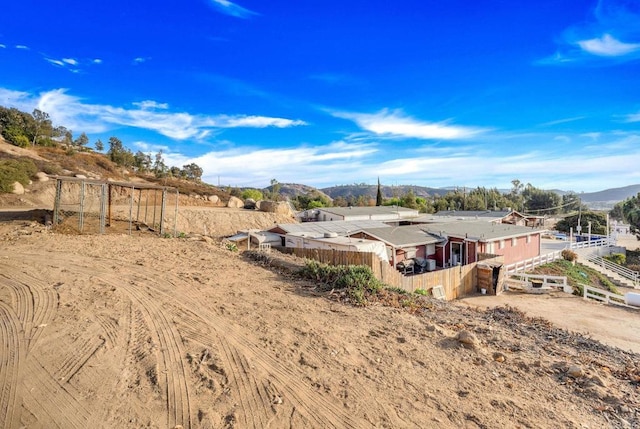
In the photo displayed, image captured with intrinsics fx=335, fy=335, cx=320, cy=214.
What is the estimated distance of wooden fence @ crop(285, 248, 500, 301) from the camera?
11.3m

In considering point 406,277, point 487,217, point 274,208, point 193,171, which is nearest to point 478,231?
point 406,277

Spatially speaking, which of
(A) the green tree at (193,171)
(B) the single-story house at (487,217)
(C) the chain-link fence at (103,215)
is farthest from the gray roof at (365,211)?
(A) the green tree at (193,171)

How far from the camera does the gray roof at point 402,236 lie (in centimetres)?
2098

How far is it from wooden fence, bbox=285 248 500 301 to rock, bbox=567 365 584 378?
5.37 meters

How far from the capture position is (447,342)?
5660mm

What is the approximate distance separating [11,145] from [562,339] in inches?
1746

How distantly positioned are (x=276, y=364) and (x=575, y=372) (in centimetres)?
421

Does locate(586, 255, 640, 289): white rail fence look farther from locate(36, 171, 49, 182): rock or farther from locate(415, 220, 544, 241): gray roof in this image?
locate(36, 171, 49, 182): rock

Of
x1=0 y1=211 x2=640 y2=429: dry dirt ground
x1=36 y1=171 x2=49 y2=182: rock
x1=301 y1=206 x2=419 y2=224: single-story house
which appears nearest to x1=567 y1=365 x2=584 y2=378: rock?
x1=0 y1=211 x2=640 y2=429: dry dirt ground

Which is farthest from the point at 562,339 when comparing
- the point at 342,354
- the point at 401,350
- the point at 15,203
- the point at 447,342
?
the point at 15,203

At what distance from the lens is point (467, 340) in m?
5.51

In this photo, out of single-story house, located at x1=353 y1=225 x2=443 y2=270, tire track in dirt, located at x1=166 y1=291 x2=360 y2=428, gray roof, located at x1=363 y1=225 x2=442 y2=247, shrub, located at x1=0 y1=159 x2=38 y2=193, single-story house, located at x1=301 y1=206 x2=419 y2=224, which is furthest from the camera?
single-story house, located at x1=301 y1=206 x2=419 y2=224

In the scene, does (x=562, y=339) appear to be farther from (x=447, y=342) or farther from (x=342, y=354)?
(x=342, y=354)

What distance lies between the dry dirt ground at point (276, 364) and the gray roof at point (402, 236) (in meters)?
12.8
